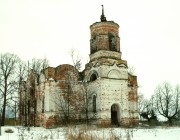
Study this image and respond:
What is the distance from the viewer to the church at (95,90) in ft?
105

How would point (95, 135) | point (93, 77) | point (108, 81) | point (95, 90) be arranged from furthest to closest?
1. point (93, 77)
2. point (95, 90)
3. point (108, 81)
4. point (95, 135)

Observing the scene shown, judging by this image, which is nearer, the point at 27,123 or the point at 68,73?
the point at 68,73

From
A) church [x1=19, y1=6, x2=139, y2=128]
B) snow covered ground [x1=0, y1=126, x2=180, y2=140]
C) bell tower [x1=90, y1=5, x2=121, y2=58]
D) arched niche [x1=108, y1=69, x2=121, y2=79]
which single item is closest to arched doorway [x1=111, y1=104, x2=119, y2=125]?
church [x1=19, y1=6, x2=139, y2=128]

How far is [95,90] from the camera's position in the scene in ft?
108

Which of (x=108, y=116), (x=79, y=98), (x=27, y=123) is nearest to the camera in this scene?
(x=108, y=116)

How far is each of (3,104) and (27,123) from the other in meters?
4.20

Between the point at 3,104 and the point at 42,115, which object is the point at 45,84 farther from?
the point at 3,104

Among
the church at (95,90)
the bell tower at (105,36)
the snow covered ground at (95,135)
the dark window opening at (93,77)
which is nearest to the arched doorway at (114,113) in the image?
the church at (95,90)

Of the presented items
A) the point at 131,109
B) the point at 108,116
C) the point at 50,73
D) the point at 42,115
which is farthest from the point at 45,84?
the point at 131,109

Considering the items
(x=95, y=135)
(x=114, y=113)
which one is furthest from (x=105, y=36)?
(x=95, y=135)

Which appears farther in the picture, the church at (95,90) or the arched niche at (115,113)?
the arched niche at (115,113)

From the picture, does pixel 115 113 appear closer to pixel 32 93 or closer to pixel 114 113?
pixel 114 113

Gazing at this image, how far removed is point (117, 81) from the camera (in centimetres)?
3306

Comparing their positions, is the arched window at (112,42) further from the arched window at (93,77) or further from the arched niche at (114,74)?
the arched window at (93,77)
